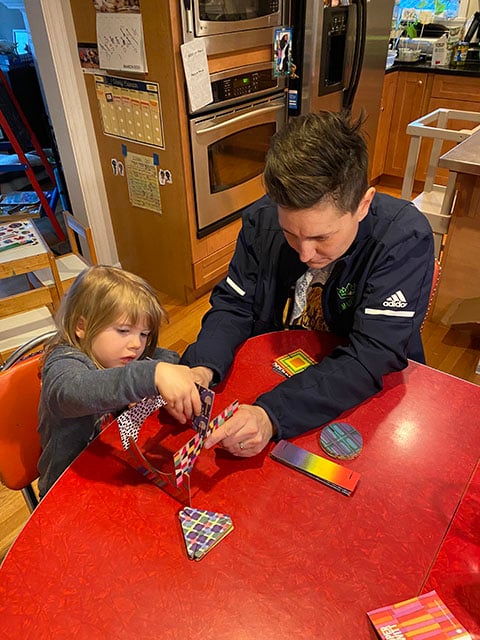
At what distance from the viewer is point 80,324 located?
3.65 ft

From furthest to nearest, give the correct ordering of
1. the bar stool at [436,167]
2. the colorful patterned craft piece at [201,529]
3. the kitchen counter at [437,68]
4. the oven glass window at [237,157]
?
1. the kitchen counter at [437,68]
2. the oven glass window at [237,157]
3. the bar stool at [436,167]
4. the colorful patterned craft piece at [201,529]

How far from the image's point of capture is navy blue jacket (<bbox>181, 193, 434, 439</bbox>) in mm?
1012

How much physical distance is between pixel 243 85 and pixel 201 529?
7.54ft

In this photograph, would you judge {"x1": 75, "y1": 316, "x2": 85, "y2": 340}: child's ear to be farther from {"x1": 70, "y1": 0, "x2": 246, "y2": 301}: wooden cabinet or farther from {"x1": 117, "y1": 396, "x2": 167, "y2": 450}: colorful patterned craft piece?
{"x1": 70, "y1": 0, "x2": 246, "y2": 301}: wooden cabinet

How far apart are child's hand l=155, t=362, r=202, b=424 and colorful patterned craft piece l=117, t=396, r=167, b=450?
87mm

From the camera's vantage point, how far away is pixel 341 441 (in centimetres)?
94

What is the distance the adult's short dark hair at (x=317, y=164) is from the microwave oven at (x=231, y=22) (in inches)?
55.4

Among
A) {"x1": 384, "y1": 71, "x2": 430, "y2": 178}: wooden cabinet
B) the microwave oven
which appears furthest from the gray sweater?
{"x1": 384, "y1": 71, "x2": 430, "y2": 178}: wooden cabinet

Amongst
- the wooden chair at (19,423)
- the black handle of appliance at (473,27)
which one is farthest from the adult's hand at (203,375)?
the black handle of appliance at (473,27)

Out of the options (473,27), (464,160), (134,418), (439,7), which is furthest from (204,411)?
(439,7)

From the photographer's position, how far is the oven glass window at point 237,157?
254cm

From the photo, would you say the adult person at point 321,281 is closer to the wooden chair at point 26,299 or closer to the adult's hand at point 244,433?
the adult's hand at point 244,433

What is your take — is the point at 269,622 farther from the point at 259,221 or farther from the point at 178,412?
the point at 259,221

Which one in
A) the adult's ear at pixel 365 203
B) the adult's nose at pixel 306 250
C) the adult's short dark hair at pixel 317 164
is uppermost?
the adult's short dark hair at pixel 317 164
